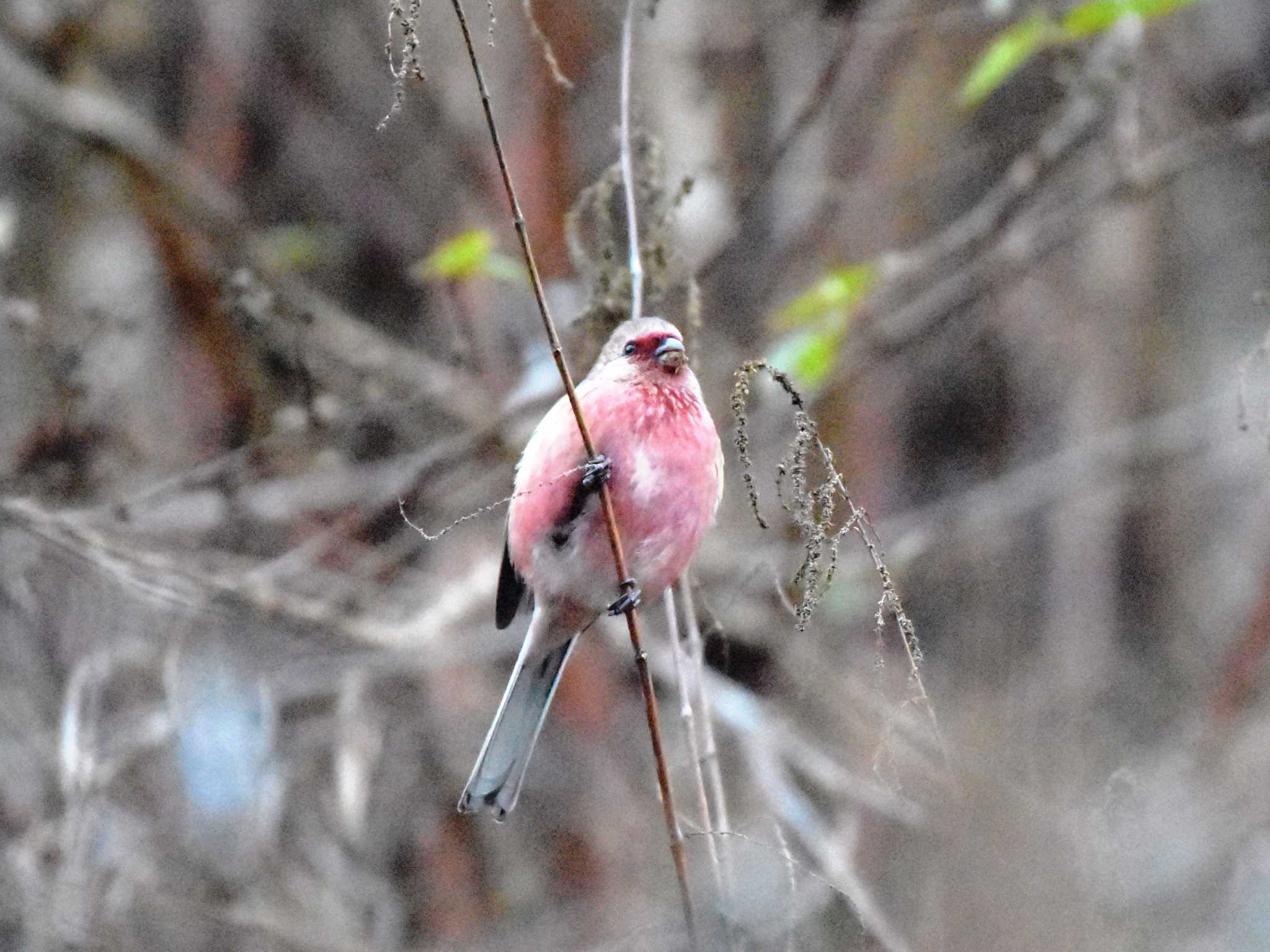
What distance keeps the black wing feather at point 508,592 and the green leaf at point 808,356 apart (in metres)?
1.25

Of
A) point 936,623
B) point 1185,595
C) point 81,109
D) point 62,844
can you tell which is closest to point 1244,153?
point 1185,595

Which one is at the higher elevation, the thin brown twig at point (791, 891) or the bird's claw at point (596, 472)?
the bird's claw at point (596, 472)

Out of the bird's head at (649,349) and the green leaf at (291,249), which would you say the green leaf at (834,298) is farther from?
the green leaf at (291,249)

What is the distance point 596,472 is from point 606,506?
26.5 inches

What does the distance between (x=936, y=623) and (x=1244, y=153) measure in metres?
3.17

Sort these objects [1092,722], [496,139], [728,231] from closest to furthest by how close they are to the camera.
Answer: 1. [496,139]
2. [728,231]
3. [1092,722]

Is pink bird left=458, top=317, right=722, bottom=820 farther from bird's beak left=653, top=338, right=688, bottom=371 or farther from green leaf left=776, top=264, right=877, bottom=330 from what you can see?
green leaf left=776, top=264, right=877, bottom=330

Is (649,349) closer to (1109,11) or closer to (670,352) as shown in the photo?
(670,352)

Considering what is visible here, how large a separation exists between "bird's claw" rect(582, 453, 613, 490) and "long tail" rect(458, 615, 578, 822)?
0.55 metres

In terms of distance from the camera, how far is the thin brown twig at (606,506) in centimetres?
235

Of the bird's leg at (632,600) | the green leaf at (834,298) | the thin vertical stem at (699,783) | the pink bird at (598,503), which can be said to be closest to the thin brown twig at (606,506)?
the thin vertical stem at (699,783)

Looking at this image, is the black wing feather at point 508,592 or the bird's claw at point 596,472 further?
the black wing feather at point 508,592

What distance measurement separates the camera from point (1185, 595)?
7949 mm

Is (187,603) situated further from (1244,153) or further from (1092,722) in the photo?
(1244,153)
